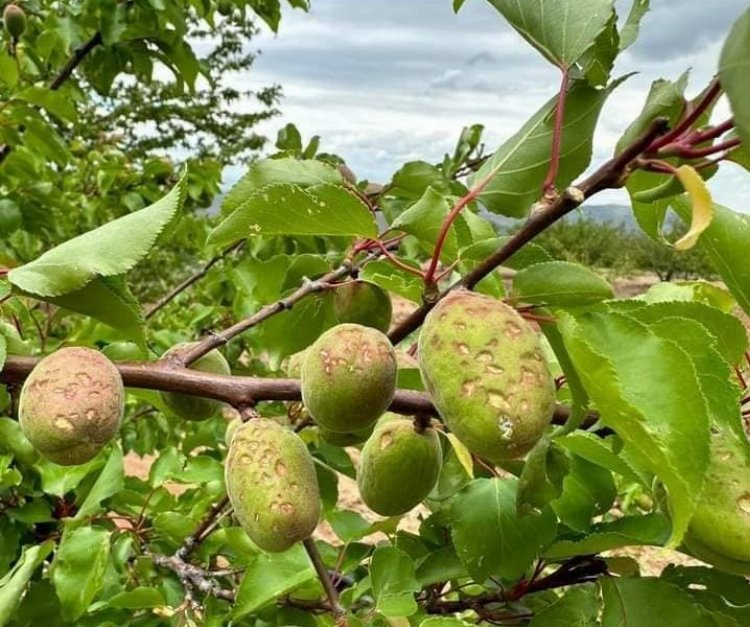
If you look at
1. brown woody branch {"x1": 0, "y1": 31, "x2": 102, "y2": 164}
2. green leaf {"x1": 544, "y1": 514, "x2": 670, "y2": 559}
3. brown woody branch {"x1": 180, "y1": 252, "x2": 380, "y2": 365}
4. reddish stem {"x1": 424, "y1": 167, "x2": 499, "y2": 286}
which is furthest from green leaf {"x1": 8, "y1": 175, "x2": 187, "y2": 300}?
brown woody branch {"x1": 0, "y1": 31, "x2": 102, "y2": 164}

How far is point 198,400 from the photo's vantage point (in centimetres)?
84

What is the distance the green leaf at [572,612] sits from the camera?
781 mm

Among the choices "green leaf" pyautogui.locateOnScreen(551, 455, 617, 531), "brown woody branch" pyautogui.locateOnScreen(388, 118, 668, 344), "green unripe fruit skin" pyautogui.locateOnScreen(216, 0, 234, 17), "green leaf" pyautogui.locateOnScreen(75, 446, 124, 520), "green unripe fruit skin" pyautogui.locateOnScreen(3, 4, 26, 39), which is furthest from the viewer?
"green unripe fruit skin" pyautogui.locateOnScreen(216, 0, 234, 17)

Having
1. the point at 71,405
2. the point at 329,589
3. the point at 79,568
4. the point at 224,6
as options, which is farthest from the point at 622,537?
the point at 224,6

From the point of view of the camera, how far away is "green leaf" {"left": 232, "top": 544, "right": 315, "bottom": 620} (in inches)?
36.2

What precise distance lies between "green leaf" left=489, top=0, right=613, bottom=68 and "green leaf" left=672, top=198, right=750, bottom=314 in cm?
16

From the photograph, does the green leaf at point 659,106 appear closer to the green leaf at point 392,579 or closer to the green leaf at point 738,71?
the green leaf at point 738,71

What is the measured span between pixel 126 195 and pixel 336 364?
2.18 meters

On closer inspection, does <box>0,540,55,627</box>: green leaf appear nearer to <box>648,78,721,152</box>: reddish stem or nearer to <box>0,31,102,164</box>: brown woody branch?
<box>648,78,721,152</box>: reddish stem

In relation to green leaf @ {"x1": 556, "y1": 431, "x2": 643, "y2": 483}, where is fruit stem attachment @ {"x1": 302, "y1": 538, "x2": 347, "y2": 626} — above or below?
below

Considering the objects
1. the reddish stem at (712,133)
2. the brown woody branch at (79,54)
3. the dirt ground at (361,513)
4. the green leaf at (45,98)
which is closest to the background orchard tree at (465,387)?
the reddish stem at (712,133)

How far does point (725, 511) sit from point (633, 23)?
0.43 meters

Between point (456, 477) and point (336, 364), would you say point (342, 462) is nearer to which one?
point (456, 477)

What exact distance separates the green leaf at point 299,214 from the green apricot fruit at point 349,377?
0.30ft
